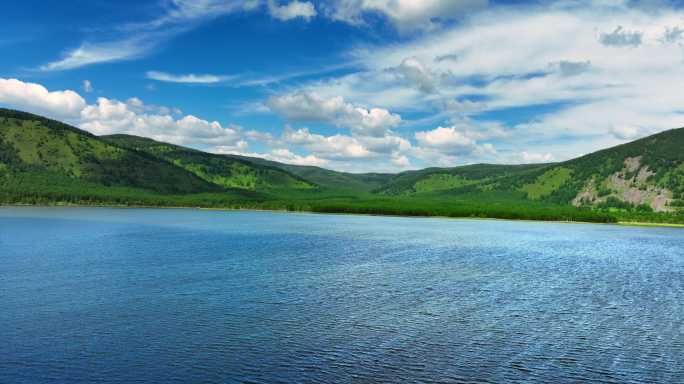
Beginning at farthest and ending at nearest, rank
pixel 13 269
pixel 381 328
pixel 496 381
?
pixel 13 269
pixel 381 328
pixel 496 381

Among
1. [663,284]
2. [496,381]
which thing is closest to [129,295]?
[496,381]

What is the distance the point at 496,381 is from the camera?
1190 inches

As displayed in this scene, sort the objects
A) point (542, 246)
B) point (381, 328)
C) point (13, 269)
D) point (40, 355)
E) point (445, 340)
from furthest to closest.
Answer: point (542, 246)
point (13, 269)
point (381, 328)
point (445, 340)
point (40, 355)

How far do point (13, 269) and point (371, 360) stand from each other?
184 feet

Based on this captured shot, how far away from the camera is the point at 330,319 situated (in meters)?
45.1

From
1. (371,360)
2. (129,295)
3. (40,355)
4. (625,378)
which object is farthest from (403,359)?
(129,295)

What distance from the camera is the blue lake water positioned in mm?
31875

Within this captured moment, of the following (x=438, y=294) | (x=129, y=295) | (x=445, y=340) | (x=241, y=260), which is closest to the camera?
(x=445, y=340)

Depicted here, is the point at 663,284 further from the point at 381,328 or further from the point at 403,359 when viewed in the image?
the point at 403,359

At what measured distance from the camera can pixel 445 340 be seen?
38.9m

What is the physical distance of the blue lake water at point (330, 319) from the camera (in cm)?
3188

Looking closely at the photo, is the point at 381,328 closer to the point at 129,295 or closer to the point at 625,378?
the point at 625,378

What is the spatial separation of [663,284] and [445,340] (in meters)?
45.9

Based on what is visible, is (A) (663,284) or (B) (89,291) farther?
(A) (663,284)
